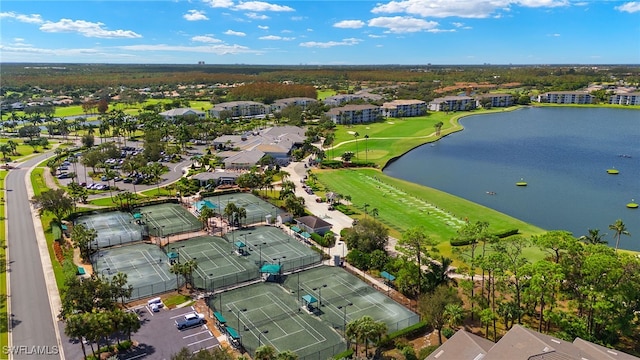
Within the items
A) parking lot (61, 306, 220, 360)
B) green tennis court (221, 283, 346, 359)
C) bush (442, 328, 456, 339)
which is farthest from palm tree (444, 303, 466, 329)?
parking lot (61, 306, 220, 360)

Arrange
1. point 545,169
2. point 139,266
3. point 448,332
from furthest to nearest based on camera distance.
A: 1. point 545,169
2. point 139,266
3. point 448,332

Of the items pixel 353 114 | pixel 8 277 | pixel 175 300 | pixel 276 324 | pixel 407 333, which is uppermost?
pixel 353 114

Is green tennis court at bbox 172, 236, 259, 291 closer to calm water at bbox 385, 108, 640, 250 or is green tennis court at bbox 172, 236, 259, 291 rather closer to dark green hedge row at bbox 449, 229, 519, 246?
dark green hedge row at bbox 449, 229, 519, 246

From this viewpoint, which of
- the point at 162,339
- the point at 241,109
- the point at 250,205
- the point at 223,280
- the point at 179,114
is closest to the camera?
the point at 162,339

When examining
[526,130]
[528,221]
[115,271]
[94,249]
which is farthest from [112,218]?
[526,130]

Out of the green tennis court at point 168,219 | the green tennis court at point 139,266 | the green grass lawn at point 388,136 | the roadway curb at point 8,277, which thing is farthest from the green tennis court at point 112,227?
the green grass lawn at point 388,136

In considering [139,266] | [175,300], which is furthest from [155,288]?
[139,266]

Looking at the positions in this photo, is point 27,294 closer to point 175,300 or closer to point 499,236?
point 175,300

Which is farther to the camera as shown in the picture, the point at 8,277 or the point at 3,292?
the point at 8,277
